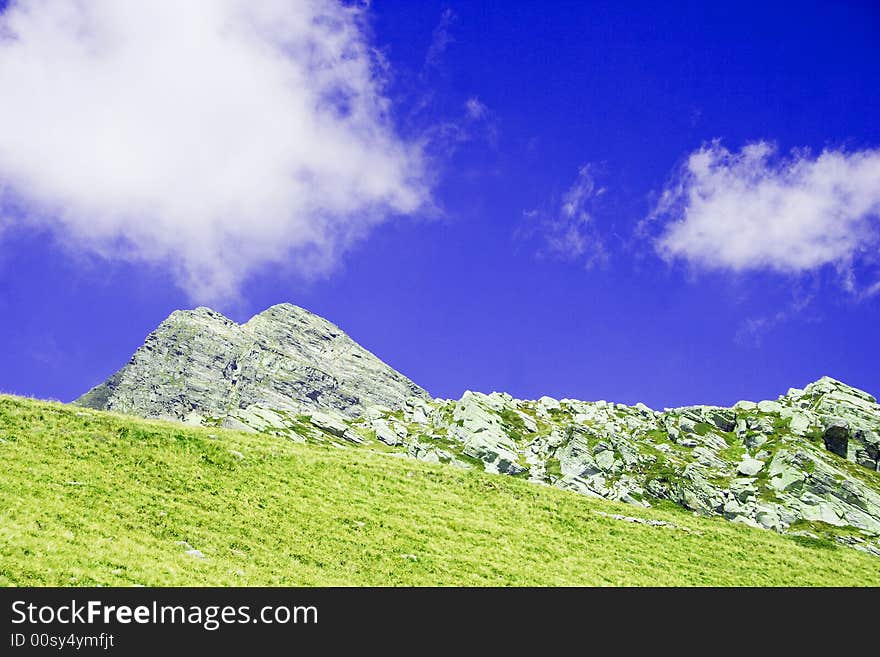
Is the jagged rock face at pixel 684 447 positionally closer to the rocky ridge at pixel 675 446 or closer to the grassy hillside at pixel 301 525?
the rocky ridge at pixel 675 446

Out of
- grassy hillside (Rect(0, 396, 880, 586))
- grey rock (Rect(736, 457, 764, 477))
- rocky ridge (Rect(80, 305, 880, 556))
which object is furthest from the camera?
grey rock (Rect(736, 457, 764, 477))

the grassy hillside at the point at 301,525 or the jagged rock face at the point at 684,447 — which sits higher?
the jagged rock face at the point at 684,447

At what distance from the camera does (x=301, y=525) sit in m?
34.8

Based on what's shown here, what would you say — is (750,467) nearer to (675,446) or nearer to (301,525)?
(675,446)

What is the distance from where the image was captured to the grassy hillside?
25656 mm

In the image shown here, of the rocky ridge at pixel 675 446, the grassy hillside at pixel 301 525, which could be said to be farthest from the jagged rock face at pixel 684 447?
the grassy hillside at pixel 301 525

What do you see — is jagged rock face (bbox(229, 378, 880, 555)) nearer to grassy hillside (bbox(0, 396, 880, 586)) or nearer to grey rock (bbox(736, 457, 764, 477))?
grey rock (bbox(736, 457, 764, 477))

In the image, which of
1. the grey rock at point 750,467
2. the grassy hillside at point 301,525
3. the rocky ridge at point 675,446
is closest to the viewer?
the grassy hillside at point 301,525

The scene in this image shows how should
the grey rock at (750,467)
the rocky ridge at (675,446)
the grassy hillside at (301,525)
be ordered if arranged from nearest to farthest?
1. the grassy hillside at (301,525)
2. the rocky ridge at (675,446)
3. the grey rock at (750,467)

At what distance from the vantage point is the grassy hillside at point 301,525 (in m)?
25.7

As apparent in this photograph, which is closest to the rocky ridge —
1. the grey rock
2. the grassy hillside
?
the grey rock
